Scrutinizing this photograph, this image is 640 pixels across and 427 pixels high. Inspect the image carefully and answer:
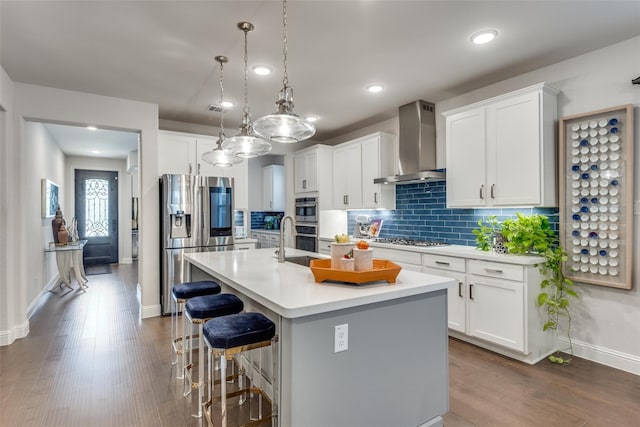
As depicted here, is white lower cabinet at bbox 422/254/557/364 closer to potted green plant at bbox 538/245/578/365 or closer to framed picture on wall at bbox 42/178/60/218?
potted green plant at bbox 538/245/578/365

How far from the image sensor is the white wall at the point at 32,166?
340 centimetres

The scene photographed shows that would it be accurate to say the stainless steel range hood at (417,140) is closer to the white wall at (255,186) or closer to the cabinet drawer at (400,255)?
the cabinet drawer at (400,255)

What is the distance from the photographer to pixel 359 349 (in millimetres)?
1678

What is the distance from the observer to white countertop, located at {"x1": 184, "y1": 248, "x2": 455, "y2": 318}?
151cm

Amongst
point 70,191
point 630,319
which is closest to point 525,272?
point 630,319

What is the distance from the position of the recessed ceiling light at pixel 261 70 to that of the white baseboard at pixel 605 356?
3678 mm

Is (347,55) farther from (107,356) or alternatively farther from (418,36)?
(107,356)

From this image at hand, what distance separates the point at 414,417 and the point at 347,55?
2.75m

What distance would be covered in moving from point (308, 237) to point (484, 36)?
378 cm

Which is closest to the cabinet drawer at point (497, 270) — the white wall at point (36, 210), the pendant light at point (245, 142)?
the pendant light at point (245, 142)

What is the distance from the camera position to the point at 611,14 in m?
2.36

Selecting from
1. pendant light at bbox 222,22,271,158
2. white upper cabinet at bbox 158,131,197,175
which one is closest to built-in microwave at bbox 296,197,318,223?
white upper cabinet at bbox 158,131,197,175

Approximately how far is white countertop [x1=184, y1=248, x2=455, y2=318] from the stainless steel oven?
9.67 feet

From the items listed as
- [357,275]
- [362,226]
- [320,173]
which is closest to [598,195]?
[357,275]
